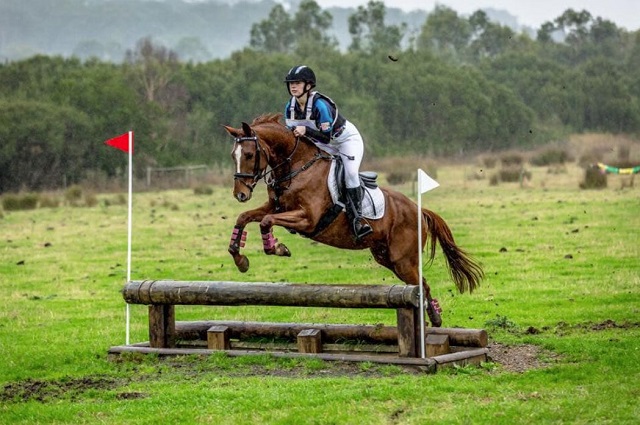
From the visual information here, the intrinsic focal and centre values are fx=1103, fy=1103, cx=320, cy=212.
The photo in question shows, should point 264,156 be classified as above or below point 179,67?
below

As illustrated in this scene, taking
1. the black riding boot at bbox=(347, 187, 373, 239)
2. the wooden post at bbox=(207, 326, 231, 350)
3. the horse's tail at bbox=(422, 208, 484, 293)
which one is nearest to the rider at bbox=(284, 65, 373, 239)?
the black riding boot at bbox=(347, 187, 373, 239)

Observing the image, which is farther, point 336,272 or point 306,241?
point 306,241

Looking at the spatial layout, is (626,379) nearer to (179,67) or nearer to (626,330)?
(626,330)

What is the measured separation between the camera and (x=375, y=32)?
118 m

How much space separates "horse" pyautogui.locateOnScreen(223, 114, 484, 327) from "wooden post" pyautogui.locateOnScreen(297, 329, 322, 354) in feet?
3.60

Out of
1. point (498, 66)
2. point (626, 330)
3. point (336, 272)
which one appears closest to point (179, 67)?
point (498, 66)

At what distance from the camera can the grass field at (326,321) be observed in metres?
10.1

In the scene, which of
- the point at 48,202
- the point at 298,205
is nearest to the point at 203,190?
the point at 48,202

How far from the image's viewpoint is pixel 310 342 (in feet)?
41.5

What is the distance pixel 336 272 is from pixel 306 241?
21.8ft

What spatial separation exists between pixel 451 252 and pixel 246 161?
3.42m

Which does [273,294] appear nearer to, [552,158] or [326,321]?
[326,321]

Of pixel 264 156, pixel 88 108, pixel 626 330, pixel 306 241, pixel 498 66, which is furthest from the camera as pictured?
pixel 498 66

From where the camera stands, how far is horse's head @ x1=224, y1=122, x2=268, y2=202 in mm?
11805
